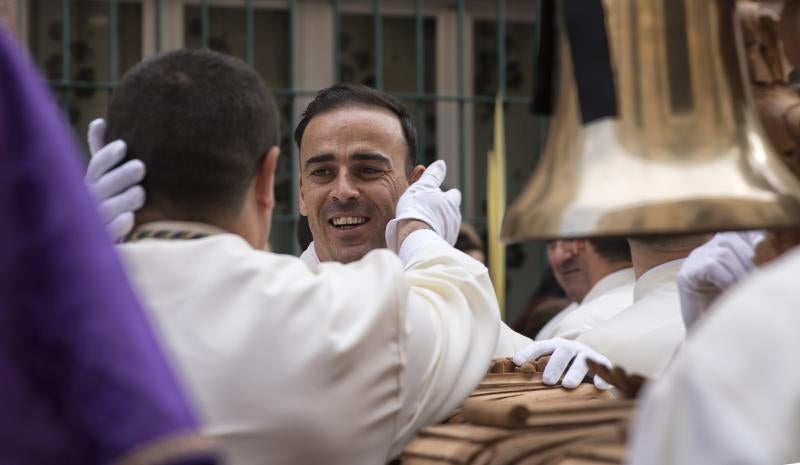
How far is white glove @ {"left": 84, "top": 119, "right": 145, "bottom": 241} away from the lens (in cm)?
205

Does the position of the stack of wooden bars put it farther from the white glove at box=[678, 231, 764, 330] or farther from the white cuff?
the white cuff

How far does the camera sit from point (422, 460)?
1995 mm

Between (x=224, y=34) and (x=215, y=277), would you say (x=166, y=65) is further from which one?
(x=224, y=34)

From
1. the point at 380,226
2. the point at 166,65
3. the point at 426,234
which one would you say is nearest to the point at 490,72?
the point at 380,226

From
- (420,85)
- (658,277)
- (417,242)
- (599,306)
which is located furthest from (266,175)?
(420,85)

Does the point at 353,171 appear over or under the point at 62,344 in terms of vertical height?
under

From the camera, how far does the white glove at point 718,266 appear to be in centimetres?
185

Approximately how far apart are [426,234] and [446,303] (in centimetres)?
31

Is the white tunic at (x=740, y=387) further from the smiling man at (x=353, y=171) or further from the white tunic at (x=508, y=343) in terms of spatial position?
the smiling man at (x=353, y=171)

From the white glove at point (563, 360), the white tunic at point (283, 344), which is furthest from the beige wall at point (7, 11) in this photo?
the white tunic at point (283, 344)

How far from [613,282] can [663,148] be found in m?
3.22

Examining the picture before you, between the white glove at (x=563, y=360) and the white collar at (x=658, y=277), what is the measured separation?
106cm

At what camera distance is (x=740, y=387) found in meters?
1.14

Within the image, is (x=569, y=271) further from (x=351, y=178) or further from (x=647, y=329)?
(x=351, y=178)
